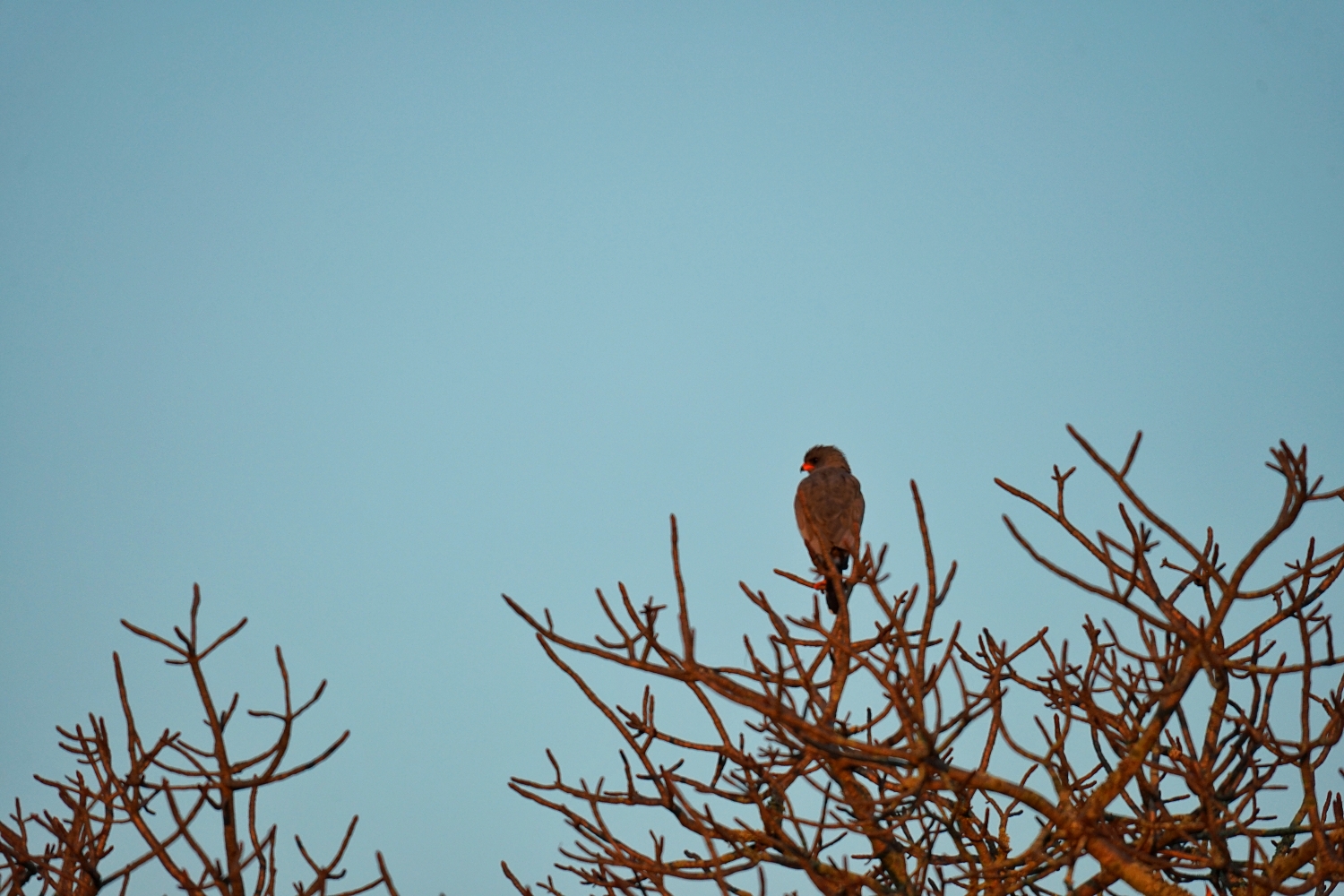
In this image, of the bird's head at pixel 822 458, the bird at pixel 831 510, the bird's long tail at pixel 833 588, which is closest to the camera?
the bird's long tail at pixel 833 588

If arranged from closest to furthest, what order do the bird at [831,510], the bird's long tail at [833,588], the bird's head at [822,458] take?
the bird's long tail at [833,588], the bird at [831,510], the bird's head at [822,458]

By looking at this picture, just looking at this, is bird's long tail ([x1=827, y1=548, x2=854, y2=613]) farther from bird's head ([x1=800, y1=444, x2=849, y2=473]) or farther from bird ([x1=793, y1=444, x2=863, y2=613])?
bird's head ([x1=800, y1=444, x2=849, y2=473])

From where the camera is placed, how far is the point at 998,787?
3104 millimetres

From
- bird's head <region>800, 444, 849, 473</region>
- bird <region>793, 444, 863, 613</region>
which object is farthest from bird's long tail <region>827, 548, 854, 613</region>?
bird's head <region>800, 444, 849, 473</region>

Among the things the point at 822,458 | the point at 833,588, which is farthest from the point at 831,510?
the point at 833,588

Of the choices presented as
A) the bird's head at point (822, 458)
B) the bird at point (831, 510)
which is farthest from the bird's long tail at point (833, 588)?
the bird's head at point (822, 458)

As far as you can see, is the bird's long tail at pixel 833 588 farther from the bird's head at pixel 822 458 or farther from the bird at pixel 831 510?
the bird's head at pixel 822 458

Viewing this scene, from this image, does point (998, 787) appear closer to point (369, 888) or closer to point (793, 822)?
point (793, 822)

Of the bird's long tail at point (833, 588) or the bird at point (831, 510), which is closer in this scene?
the bird's long tail at point (833, 588)

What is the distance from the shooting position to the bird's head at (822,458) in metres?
12.1

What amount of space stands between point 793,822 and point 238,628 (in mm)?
1660

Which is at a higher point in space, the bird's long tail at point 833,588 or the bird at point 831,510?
the bird at point 831,510

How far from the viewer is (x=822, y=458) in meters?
12.3

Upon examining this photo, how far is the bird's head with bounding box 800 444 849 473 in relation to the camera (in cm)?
1208
